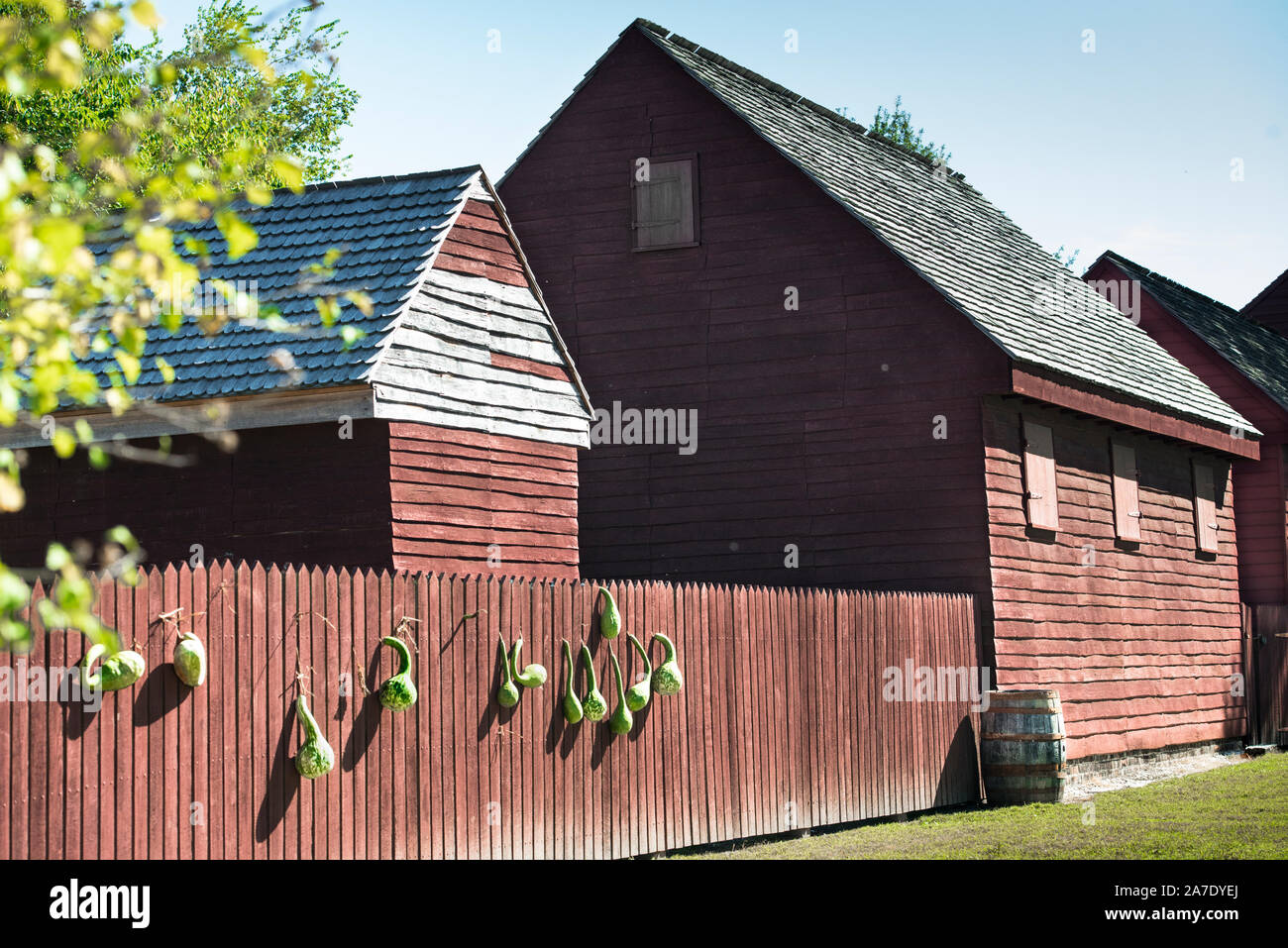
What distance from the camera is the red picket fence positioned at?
24.8ft

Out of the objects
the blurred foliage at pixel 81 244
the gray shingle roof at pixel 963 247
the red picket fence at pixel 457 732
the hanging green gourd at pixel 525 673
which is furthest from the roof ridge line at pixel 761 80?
the blurred foliage at pixel 81 244

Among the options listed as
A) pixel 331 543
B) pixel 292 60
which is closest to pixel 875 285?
pixel 331 543

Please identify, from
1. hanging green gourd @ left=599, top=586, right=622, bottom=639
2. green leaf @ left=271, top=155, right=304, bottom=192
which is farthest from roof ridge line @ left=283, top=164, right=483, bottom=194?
green leaf @ left=271, top=155, right=304, bottom=192

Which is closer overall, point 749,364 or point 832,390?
point 832,390

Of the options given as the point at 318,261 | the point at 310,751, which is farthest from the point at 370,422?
the point at 310,751

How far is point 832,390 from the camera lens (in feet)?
57.6

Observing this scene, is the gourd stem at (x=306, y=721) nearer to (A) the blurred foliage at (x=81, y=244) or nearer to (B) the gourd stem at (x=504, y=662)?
(B) the gourd stem at (x=504, y=662)

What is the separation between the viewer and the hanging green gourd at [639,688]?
11.1 m

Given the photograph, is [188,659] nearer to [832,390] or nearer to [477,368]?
[477,368]

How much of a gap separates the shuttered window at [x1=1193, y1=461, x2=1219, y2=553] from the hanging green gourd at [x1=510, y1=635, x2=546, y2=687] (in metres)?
14.8

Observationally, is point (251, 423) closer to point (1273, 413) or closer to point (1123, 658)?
point (1123, 658)

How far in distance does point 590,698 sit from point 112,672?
4.06 metres

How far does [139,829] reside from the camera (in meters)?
7.63

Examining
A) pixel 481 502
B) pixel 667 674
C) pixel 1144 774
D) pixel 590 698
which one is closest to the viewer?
pixel 590 698
